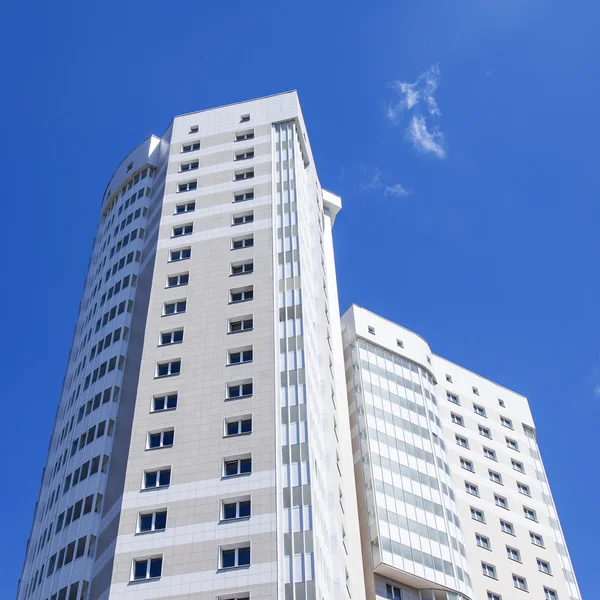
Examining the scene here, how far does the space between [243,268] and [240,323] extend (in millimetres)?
4222

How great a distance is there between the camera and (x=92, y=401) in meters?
52.2

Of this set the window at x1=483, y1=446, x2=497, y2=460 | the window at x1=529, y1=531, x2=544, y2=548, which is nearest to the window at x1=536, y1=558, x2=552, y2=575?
the window at x1=529, y1=531, x2=544, y2=548

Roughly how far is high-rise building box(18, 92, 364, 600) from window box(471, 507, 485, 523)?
473 inches

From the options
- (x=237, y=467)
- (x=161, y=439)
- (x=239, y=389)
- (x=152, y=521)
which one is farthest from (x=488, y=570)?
(x=152, y=521)

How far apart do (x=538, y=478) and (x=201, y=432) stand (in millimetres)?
35249

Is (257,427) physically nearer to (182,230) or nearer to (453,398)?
(182,230)

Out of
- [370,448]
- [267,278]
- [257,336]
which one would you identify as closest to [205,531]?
[257,336]

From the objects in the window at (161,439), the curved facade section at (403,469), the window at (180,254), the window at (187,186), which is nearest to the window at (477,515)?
the curved facade section at (403,469)

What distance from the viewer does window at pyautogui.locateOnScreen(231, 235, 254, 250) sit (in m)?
54.6

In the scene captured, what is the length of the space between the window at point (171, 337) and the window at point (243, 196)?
10.8 m

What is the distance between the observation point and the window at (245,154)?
60.2 metres

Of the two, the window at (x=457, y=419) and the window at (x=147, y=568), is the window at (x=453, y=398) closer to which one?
the window at (x=457, y=419)

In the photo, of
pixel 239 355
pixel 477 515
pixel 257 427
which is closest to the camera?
pixel 257 427

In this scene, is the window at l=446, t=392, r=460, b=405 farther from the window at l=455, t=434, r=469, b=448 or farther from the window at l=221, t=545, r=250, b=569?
the window at l=221, t=545, r=250, b=569
